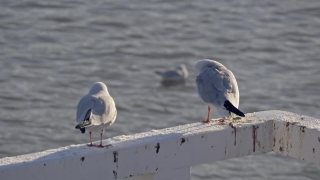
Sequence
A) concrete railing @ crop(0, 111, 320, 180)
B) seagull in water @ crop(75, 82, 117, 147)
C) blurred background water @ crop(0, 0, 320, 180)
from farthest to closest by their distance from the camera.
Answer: blurred background water @ crop(0, 0, 320, 180)
seagull in water @ crop(75, 82, 117, 147)
concrete railing @ crop(0, 111, 320, 180)

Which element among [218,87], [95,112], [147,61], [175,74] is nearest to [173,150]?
[95,112]

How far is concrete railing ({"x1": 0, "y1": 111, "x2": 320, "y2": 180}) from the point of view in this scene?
3.27 meters

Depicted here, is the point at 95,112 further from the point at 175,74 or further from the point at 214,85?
the point at 175,74

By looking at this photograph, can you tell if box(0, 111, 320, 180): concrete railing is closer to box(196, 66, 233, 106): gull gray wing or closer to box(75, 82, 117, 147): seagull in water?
box(75, 82, 117, 147): seagull in water

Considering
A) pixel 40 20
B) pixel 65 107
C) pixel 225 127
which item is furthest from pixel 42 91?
pixel 225 127

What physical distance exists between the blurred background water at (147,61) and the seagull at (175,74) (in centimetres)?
14

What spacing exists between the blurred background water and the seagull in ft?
0.47

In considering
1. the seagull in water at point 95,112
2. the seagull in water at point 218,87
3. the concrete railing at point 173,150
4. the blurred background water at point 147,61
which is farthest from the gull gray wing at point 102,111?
the blurred background water at point 147,61

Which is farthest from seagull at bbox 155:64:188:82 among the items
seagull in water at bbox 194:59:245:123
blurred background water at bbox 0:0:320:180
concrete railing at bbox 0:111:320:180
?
concrete railing at bbox 0:111:320:180

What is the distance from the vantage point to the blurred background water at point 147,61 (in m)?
10.5

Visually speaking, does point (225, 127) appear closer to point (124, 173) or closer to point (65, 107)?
point (124, 173)

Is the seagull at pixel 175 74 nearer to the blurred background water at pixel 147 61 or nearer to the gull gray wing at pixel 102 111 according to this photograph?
the blurred background water at pixel 147 61

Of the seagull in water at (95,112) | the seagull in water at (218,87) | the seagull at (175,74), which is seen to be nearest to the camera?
the seagull in water at (95,112)

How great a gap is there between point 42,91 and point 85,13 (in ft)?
12.7
